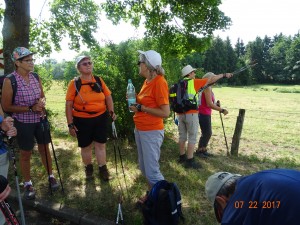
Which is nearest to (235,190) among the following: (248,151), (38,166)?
(38,166)

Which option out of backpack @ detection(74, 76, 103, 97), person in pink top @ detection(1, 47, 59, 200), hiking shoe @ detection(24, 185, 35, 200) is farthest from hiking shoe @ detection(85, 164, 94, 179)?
backpack @ detection(74, 76, 103, 97)

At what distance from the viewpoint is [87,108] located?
15.1ft

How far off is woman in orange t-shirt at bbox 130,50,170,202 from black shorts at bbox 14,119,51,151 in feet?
5.18

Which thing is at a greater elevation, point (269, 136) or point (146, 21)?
point (146, 21)

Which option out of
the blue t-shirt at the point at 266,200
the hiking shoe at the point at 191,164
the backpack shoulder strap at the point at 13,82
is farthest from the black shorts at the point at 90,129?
the blue t-shirt at the point at 266,200

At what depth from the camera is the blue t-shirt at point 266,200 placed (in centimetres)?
137

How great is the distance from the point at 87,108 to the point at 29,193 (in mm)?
1590

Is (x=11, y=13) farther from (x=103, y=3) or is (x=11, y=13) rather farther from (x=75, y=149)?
(x=103, y=3)

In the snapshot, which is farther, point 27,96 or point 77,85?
point 77,85

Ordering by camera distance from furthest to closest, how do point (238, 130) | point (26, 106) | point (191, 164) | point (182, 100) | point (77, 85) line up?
point (238, 130)
point (191, 164)
point (182, 100)
point (77, 85)
point (26, 106)

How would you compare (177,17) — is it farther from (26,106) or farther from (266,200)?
(266,200)

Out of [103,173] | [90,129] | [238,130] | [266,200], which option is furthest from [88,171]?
[266,200]

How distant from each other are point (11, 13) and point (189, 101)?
4025mm

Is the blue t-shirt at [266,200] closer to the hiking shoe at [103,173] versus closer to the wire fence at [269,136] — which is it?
the hiking shoe at [103,173]
